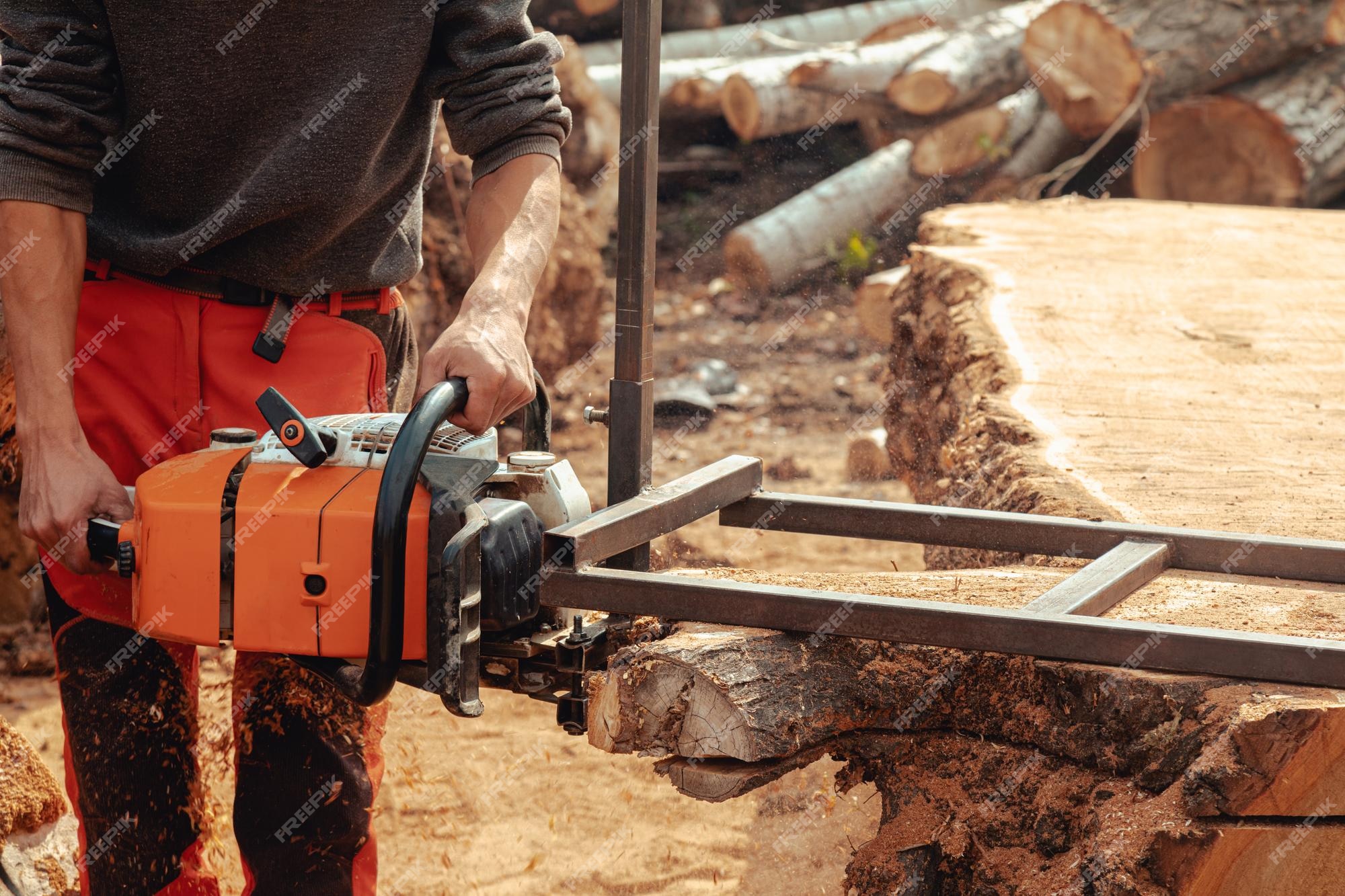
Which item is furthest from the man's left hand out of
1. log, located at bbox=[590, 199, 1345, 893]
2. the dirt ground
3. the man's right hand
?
the dirt ground

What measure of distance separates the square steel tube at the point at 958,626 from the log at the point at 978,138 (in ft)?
20.8

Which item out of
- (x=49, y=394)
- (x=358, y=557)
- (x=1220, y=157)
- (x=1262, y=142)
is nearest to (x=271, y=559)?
(x=358, y=557)

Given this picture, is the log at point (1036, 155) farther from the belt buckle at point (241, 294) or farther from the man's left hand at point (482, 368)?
the man's left hand at point (482, 368)

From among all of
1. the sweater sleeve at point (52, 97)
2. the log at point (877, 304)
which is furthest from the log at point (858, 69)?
the sweater sleeve at point (52, 97)

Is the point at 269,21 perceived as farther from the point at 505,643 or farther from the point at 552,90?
the point at 505,643

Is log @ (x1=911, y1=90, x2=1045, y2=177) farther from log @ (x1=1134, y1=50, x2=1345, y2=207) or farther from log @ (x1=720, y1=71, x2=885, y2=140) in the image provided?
log @ (x1=1134, y1=50, x2=1345, y2=207)

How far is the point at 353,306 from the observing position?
7.07ft

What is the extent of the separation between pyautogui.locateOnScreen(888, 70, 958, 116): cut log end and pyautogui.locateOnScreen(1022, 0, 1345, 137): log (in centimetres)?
54

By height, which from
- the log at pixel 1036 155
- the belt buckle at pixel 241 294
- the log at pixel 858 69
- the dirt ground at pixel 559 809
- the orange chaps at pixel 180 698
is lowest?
the dirt ground at pixel 559 809

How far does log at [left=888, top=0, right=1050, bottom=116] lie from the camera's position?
24.1 feet

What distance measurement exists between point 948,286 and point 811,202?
158 inches

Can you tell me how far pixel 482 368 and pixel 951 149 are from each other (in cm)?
651

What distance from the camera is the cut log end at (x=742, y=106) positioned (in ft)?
25.8

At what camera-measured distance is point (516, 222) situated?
6.72 ft
